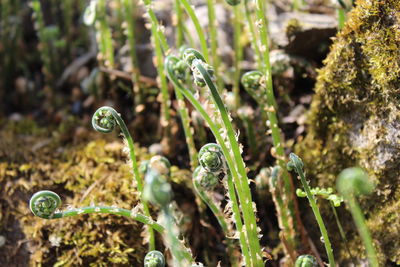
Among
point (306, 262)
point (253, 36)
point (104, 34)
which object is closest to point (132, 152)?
point (306, 262)

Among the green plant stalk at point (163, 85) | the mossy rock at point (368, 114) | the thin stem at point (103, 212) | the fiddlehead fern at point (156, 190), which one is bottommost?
the fiddlehead fern at point (156, 190)

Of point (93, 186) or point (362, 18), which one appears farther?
point (93, 186)

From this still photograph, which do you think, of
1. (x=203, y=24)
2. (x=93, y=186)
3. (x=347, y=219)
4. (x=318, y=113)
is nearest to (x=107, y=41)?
(x=203, y=24)

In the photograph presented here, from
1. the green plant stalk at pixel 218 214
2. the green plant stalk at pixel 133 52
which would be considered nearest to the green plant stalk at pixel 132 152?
the green plant stalk at pixel 218 214

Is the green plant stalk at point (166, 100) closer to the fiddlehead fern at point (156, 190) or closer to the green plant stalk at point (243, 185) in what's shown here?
the green plant stalk at point (243, 185)

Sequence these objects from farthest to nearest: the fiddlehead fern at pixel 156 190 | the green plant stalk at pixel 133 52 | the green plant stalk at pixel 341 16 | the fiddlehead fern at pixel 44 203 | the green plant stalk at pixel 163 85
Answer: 1. the green plant stalk at pixel 133 52
2. the green plant stalk at pixel 163 85
3. the green plant stalk at pixel 341 16
4. the fiddlehead fern at pixel 44 203
5. the fiddlehead fern at pixel 156 190

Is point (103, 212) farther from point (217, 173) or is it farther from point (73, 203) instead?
point (73, 203)

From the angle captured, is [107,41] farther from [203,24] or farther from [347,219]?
→ [347,219]
